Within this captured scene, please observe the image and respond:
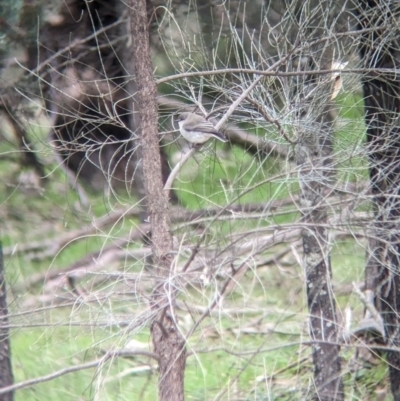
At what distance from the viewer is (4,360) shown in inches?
261

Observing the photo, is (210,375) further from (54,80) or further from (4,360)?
(54,80)

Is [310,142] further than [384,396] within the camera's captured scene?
No

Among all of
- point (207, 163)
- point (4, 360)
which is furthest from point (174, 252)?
point (4, 360)

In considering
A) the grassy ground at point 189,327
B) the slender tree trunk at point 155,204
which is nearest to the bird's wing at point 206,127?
the grassy ground at point 189,327

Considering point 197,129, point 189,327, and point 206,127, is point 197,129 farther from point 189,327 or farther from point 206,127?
point 189,327

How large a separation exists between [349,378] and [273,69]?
3.82 meters

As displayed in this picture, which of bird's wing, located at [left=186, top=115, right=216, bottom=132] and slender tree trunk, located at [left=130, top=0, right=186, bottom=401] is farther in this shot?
bird's wing, located at [left=186, top=115, right=216, bottom=132]

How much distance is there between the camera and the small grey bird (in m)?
5.56

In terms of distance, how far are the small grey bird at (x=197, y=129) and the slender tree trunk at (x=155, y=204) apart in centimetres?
61

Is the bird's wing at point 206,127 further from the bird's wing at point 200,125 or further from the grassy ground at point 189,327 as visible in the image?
the grassy ground at point 189,327

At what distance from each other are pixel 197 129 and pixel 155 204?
1037 mm

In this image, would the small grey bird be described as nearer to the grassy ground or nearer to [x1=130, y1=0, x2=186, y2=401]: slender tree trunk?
the grassy ground

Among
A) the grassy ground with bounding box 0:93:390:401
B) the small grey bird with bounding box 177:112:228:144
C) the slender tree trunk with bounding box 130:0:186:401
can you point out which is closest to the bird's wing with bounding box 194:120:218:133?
the small grey bird with bounding box 177:112:228:144

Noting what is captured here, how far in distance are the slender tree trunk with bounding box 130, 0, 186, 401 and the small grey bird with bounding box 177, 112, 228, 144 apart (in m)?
0.61
